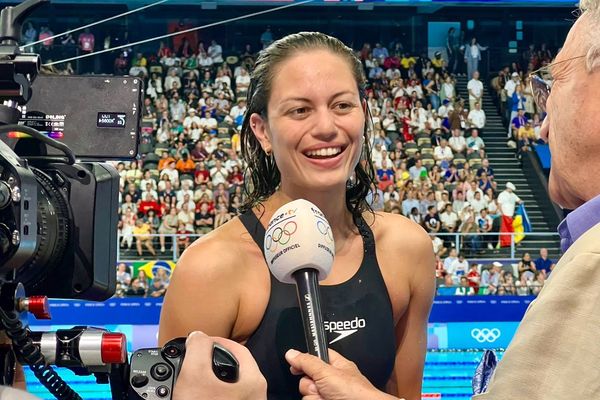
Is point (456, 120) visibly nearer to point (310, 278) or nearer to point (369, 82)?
point (369, 82)

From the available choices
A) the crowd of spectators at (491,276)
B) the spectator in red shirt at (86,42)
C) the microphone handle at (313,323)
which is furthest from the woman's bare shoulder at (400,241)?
the spectator in red shirt at (86,42)

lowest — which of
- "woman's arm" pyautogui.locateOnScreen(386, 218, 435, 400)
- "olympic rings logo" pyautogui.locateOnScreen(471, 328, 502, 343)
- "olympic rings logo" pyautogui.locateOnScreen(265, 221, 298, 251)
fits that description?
"olympic rings logo" pyautogui.locateOnScreen(471, 328, 502, 343)

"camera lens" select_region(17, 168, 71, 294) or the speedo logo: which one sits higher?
"camera lens" select_region(17, 168, 71, 294)

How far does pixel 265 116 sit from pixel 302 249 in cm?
62

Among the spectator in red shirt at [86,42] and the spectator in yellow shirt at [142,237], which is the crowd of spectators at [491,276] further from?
the spectator in red shirt at [86,42]

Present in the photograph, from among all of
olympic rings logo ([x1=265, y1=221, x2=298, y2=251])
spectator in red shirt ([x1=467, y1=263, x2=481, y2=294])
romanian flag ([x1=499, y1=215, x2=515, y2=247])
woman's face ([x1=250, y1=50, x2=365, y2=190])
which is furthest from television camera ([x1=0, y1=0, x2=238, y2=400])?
romanian flag ([x1=499, y1=215, x2=515, y2=247])

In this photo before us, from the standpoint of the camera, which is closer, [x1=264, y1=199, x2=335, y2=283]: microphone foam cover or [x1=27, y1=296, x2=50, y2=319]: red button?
[x1=27, y1=296, x2=50, y2=319]: red button

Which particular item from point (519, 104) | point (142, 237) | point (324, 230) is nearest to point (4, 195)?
point (324, 230)

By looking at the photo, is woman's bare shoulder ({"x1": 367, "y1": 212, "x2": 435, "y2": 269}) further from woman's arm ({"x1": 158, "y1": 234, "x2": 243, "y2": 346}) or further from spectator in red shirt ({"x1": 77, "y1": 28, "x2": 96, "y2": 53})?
spectator in red shirt ({"x1": 77, "y1": 28, "x2": 96, "y2": 53})

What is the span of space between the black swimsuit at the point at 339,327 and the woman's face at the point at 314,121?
0.58 feet

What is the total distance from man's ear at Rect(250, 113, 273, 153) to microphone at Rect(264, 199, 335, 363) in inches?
18.7

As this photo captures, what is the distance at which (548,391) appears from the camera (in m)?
0.93

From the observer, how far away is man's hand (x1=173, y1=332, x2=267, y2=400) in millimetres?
1052

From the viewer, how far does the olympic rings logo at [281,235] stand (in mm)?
1748
